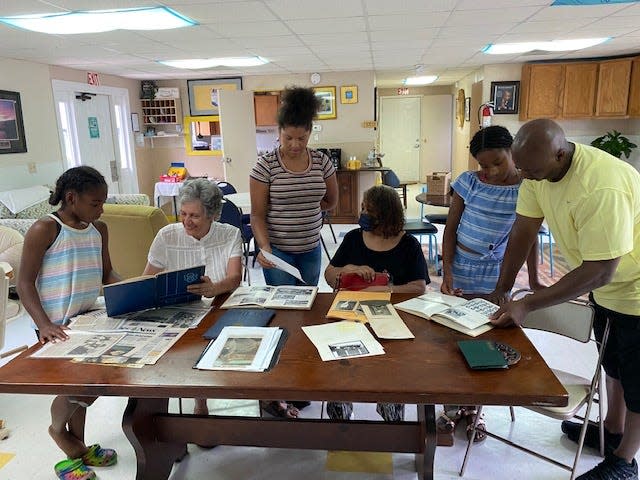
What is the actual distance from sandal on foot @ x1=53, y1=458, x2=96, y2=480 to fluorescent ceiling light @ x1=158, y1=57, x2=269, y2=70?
4.83 meters

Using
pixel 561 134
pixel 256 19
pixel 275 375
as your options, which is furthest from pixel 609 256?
pixel 256 19

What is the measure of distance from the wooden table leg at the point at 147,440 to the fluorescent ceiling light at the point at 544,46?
5.07 meters

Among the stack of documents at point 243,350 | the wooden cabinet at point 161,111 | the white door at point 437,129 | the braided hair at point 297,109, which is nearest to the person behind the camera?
the stack of documents at point 243,350

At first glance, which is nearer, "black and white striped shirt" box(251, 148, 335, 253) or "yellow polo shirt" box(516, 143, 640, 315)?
"yellow polo shirt" box(516, 143, 640, 315)

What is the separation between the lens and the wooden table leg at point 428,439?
1640 millimetres

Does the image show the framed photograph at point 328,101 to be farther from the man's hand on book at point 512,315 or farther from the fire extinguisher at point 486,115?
the man's hand on book at point 512,315

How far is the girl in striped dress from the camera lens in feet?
6.71

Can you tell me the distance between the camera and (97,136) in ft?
22.6

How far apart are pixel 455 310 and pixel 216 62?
5316 millimetres

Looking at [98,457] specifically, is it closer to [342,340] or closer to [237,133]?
[342,340]

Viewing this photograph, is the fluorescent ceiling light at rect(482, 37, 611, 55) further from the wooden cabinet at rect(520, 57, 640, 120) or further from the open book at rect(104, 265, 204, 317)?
the open book at rect(104, 265, 204, 317)

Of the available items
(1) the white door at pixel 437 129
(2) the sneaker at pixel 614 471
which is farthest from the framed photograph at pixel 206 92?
(2) the sneaker at pixel 614 471

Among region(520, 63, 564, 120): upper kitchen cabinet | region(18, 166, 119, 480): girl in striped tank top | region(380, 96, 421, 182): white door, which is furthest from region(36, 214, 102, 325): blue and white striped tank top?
region(380, 96, 421, 182): white door

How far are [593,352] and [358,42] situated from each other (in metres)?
3.58
